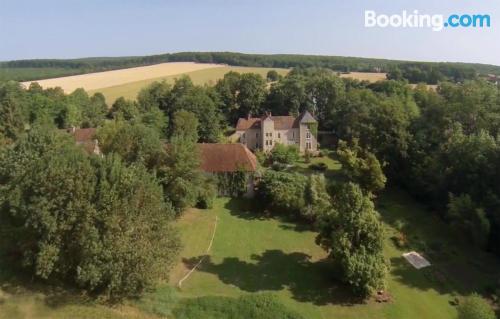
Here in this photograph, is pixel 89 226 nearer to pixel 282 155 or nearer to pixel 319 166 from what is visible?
pixel 282 155

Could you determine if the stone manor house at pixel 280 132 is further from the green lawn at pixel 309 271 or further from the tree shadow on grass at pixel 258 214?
the green lawn at pixel 309 271

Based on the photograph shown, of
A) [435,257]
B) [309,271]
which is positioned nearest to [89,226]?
[309,271]

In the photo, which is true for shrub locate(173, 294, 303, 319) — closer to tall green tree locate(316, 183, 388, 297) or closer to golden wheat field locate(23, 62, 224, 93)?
tall green tree locate(316, 183, 388, 297)

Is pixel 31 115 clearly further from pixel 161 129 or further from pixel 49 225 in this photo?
pixel 49 225

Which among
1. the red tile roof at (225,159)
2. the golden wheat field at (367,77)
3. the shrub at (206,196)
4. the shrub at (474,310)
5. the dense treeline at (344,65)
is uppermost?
the dense treeline at (344,65)

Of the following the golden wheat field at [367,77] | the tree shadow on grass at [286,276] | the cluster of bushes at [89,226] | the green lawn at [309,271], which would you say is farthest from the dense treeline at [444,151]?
the golden wheat field at [367,77]

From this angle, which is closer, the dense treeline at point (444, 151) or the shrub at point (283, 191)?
the dense treeline at point (444, 151)
